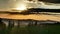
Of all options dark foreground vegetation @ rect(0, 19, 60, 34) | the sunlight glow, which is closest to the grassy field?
dark foreground vegetation @ rect(0, 19, 60, 34)

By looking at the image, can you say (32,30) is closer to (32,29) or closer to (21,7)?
(32,29)

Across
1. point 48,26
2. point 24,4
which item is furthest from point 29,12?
point 48,26

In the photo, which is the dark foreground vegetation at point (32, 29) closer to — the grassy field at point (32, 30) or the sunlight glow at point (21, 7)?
the grassy field at point (32, 30)

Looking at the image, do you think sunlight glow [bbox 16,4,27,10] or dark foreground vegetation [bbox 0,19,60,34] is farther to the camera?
sunlight glow [bbox 16,4,27,10]

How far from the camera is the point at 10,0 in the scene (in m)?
1.61

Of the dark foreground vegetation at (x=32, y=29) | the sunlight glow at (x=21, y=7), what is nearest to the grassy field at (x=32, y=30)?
the dark foreground vegetation at (x=32, y=29)

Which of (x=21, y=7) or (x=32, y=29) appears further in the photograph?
(x=21, y=7)

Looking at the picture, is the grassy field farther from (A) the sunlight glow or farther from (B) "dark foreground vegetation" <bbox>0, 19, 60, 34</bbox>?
A: (A) the sunlight glow

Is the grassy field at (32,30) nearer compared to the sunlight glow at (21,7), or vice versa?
the grassy field at (32,30)

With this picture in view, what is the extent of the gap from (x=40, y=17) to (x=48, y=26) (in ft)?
0.45

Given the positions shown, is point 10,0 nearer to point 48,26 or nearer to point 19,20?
point 19,20

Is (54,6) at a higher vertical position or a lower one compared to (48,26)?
higher

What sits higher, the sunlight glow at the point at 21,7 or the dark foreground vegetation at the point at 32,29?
the sunlight glow at the point at 21,7

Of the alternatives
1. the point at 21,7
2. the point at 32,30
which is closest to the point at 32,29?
the point at 32,30
